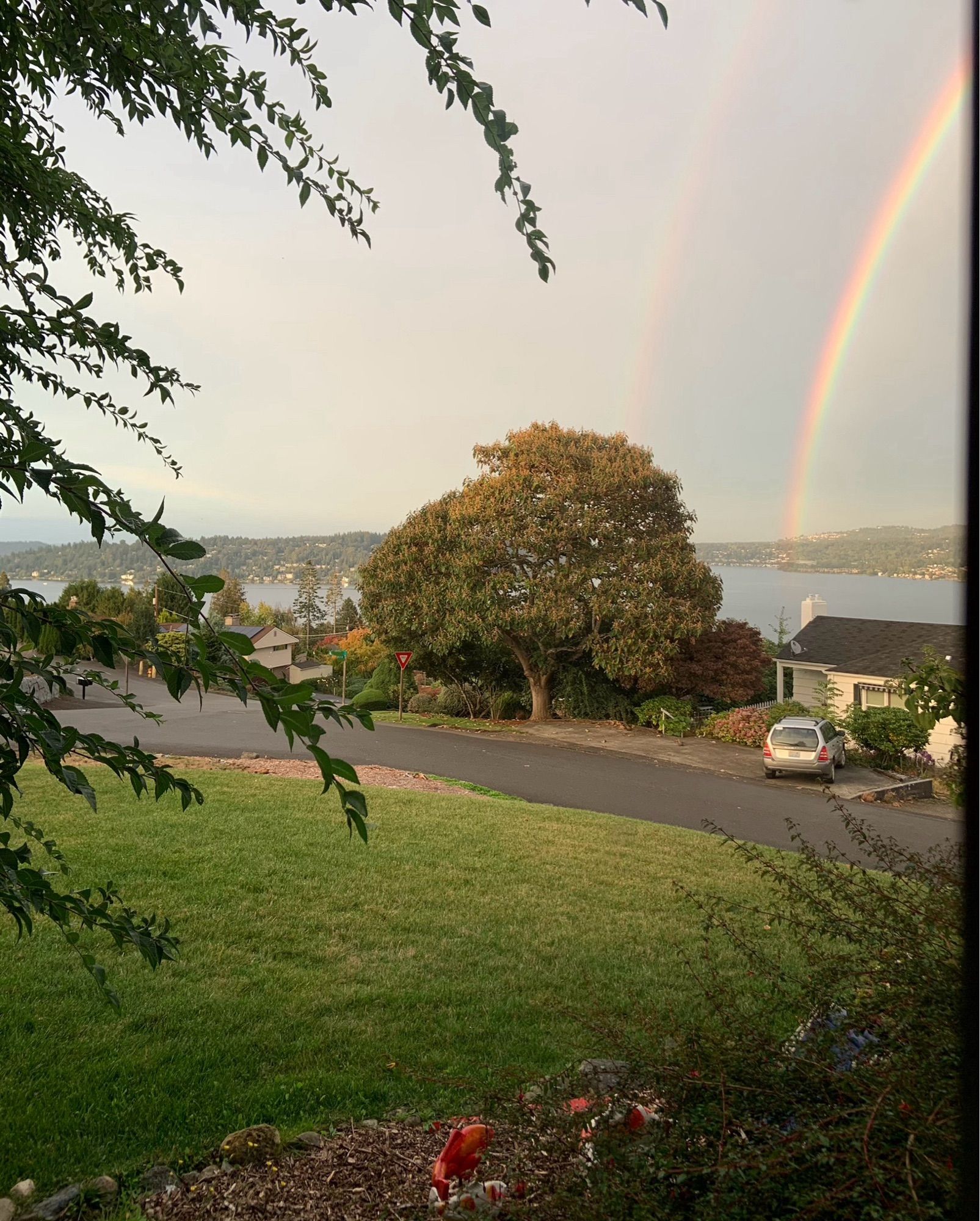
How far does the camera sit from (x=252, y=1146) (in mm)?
1593

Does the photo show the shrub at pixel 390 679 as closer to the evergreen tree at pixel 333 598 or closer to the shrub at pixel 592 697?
the evergreen tree at pixel 333 598

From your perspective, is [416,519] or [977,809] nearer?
[977,809]

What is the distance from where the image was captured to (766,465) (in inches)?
139

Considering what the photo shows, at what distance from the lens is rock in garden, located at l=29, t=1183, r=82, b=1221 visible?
4.64ft

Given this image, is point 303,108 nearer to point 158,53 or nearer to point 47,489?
point 158,53

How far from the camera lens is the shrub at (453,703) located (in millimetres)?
15508

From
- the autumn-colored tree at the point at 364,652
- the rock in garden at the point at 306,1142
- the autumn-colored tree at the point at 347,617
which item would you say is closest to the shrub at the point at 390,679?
the autumn-colored tree at the point at 364,652

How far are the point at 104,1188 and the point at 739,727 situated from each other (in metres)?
10.3

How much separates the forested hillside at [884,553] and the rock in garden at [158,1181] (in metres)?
1.83

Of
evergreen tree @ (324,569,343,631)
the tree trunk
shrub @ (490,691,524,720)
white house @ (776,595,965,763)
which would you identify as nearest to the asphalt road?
white house @ (776,595,965,763)

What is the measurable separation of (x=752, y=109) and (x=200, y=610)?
2077 mm

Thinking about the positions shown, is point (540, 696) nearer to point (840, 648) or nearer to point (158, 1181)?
point (840, 648)

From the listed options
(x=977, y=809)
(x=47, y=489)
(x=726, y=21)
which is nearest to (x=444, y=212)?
(x=726, y=21)

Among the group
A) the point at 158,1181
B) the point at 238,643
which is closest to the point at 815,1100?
the point at 238,643
